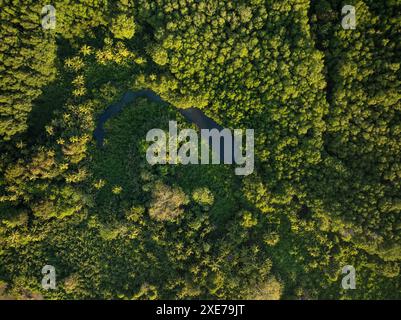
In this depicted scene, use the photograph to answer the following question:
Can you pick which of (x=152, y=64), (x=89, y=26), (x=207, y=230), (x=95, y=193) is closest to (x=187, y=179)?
(x=207, y=230)

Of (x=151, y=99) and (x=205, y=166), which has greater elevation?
(x=151, y=99)

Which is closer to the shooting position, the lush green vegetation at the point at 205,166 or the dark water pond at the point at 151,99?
the lush green vegetation at the point at 205,166

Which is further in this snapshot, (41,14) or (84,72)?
(84,72)

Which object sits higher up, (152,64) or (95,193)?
(152,64)

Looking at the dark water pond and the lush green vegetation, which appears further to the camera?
the dark water pond

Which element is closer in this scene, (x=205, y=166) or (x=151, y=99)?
(x=205, y=166)

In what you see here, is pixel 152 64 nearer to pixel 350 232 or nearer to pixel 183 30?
pixel 183 30

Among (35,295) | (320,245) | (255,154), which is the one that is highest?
(255,154)
